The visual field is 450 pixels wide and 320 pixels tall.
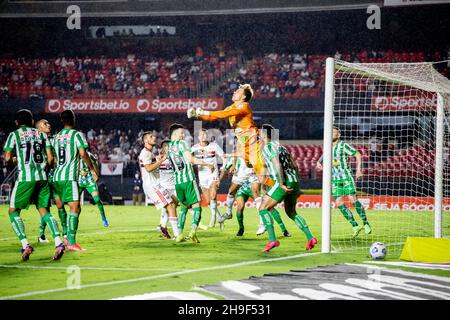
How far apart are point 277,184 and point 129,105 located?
2460 cm

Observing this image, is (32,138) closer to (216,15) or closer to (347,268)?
(347,268)

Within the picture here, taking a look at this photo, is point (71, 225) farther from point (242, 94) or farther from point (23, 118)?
point (242, 94)

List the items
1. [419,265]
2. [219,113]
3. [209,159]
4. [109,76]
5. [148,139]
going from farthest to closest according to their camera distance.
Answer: [109,76] → [209,159] → [148,139] → [219,113] → [419,265]

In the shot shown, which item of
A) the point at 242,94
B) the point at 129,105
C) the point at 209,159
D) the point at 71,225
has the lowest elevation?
the point at 71,225

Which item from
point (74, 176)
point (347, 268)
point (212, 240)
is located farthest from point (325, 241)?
point (74, 176)

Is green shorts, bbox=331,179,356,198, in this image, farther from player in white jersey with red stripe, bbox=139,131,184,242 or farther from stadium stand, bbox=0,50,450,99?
stadium stand, bbox=0,50,450,99

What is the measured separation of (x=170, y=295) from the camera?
6.73 meters

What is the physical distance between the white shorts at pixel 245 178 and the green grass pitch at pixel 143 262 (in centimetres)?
111

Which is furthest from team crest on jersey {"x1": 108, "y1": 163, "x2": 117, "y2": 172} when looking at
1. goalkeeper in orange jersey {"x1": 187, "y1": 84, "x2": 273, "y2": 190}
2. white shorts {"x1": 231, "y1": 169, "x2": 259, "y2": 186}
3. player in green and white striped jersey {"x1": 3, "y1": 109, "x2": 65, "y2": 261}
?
player in green and white striped jersey {"x1": 3, "y1": 109, "x2": 65, "y2": 261}

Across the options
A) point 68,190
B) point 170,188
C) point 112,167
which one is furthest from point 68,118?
point 112,167

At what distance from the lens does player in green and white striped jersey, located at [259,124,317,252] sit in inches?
419

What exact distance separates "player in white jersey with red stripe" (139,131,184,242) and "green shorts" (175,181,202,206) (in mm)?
549

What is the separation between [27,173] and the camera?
Result: 33.0 feet
